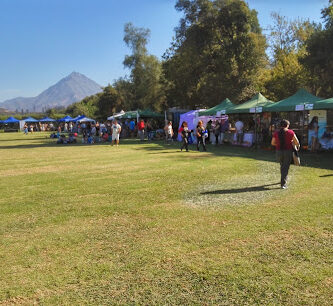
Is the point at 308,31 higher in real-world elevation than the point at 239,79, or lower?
higher

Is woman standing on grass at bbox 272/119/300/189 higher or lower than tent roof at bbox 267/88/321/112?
lower

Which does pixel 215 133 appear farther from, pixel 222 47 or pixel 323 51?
pixel 222 47

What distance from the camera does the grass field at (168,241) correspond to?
131 inches

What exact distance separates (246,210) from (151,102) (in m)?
43.1

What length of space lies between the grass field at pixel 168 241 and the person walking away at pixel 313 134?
6.57 m

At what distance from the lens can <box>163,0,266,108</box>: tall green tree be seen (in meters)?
27.0

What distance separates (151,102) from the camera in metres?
48.0

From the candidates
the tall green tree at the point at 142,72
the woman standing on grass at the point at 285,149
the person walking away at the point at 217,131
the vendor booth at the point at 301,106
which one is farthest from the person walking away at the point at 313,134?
the tall green tree at the point at 142,72

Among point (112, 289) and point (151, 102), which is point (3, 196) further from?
point (151, 102)

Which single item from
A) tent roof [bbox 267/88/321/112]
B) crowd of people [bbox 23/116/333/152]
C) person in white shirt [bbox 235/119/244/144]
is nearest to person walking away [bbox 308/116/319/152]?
crowd of people [bbox 23/116/333/152]

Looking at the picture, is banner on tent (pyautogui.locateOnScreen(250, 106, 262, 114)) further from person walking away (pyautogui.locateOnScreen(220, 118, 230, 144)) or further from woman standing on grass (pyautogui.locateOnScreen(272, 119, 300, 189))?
woman standing on grass (pyautogui.locateOnScreen(272, 119, 300, 189))

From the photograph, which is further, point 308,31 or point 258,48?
point 308,31

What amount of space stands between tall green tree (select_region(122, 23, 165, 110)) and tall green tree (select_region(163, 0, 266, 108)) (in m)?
17.9

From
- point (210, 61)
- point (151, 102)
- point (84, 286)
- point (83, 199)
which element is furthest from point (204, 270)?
point (151, 102)
